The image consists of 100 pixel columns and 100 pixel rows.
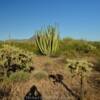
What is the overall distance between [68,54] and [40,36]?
10.4 ft

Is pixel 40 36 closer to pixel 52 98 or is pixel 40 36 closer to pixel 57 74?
pixel 57 74

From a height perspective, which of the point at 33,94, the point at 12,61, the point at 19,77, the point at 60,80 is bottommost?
the point at 33,94

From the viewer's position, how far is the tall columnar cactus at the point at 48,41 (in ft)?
66.3

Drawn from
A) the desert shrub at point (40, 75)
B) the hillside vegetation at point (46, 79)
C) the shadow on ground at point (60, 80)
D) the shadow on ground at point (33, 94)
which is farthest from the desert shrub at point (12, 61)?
the shadow on ground at point (33, 94)

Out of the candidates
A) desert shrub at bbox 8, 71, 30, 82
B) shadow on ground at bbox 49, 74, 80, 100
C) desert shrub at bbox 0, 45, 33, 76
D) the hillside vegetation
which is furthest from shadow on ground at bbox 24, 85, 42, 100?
desert shrub at bbox 0, 45, 33, 76

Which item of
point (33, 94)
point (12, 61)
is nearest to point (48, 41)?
point (12, 61)

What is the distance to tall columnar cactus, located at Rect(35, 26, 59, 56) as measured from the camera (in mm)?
20203

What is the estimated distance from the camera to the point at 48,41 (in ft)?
67.0

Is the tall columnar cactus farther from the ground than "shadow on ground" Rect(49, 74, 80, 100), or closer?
farther from the ground

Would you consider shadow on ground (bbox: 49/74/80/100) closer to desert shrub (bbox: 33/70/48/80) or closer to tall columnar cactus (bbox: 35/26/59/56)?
desert shrub (bbox: 33/70/48/80)

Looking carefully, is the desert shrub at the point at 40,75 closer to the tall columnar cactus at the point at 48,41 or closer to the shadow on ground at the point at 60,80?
the shadow on ground at the point at 60,80

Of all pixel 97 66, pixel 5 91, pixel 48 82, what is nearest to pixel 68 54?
pixel 97 66

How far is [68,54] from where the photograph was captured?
19141 millimetres

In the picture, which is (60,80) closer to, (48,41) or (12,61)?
(12,61)
